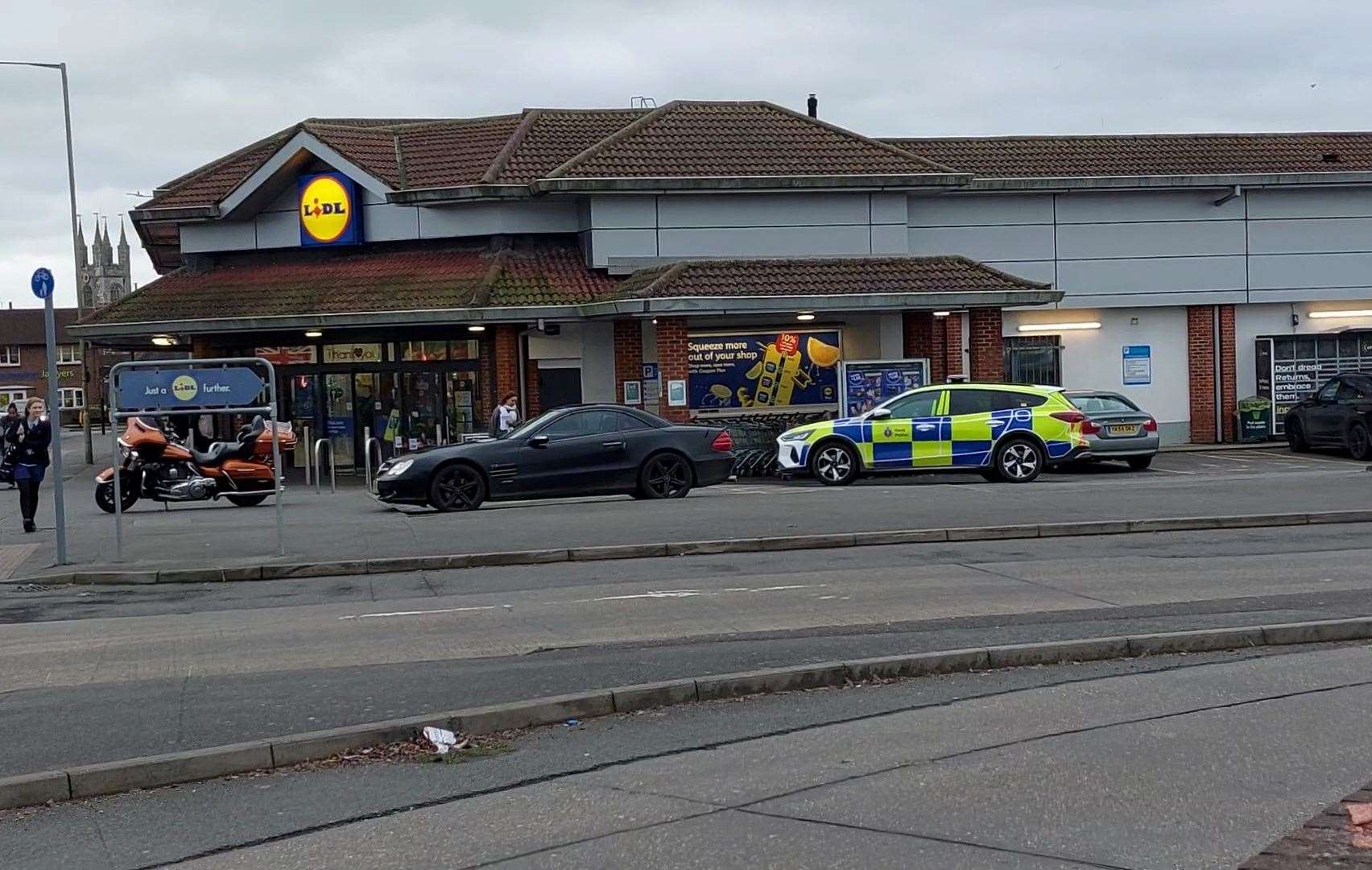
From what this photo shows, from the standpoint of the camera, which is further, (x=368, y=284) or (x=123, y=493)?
(x=368, y=284)

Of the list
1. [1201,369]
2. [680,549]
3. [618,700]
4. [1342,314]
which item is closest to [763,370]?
[1201,369]

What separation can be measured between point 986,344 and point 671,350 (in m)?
6.27

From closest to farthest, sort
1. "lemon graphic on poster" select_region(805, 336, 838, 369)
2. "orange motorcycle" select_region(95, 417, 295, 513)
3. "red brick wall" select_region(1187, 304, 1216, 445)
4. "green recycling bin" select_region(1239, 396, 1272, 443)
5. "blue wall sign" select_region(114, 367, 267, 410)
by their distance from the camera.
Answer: "blue wall sign" select_region(114, 367, 267, 410) < "orange motorcycle" select_region(95, 417, 295, 513) < "lemon graphic on poster" select_region(805, 336, 838, 369) < "green recycling bin" select_region(1239, 396, 1272, 443) < "red brick wall" select_region(1187, 304, 1216, 445)

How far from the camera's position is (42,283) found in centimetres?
1516

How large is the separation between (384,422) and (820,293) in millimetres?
9103

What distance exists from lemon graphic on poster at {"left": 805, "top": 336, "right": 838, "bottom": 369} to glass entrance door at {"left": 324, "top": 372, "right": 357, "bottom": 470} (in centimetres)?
900

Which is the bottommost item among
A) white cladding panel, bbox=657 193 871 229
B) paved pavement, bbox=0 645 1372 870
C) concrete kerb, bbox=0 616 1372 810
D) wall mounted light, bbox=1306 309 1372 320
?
paved pavement, bbox=0 645 1372 870

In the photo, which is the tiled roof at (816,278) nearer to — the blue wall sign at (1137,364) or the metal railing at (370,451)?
the blue wall sign at (1137,364)

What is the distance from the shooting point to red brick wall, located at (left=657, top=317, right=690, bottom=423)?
2600cm

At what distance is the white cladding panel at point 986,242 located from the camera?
2948cm

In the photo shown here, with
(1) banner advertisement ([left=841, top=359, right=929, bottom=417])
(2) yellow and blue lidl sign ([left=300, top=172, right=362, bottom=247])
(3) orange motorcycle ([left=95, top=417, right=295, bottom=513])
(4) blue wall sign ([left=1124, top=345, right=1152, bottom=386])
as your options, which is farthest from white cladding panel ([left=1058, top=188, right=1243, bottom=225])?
(3) orange motorcycle ([left=95, top=417, right=295, bottom=513])

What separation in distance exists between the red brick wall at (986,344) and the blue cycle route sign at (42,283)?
57.6ft

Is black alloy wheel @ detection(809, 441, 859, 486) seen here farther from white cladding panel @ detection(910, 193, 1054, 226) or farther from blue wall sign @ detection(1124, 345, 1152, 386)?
blue wall sign @ detection(1124, 345, 1152, 386)

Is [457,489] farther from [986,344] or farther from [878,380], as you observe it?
[986,344]
